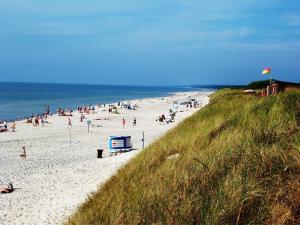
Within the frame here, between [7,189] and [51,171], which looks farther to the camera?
[51,171]

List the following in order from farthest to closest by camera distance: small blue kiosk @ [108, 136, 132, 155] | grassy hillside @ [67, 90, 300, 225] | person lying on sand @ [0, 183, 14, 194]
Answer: small blue kiosk @ [108, 136, 132, 155], person lying on sand @ [0, 183, 14, 194], grassy hillside @ [67, 90, 300, 225]

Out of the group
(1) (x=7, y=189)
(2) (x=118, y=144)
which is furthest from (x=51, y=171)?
(2) (x=118, y=144)

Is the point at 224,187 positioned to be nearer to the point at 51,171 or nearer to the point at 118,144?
the point at 51,171

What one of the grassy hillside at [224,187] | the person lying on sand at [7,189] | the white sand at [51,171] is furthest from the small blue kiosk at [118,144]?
the grassy hillside at [224,187]

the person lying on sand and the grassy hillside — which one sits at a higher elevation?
the grassy hillside

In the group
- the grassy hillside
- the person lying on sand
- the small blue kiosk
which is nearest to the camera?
the grassy hillside

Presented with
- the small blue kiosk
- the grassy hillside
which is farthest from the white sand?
the grassy hillside

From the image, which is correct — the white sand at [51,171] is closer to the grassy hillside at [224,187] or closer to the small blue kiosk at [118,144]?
the small blue kiosk at [118,144]

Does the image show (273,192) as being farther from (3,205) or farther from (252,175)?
(3,205)

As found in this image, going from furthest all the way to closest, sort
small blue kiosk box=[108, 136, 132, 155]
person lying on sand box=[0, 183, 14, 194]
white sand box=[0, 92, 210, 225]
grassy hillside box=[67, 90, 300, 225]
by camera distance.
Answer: small blue kiosk box=[108, 136, 132, 155]
person lying on sand box=[0, 183, 14, 194]
white sand box=[0, 92, 210, 225]
grassy hillside box=[67, 90, 300, 225]

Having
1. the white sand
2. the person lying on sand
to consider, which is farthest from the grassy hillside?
the person lying on sand

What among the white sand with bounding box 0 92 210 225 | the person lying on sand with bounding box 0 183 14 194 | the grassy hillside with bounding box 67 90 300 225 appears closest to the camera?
the grassy hillside with bounding box 67 90 300 225

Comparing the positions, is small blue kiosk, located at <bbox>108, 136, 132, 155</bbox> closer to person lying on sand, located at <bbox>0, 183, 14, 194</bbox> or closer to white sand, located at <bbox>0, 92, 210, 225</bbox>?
white sand, located at <bbox>0, 92, 210, 225</bbox>

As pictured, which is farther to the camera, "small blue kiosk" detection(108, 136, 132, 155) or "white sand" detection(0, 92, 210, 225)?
"small blue kiosk" detection(108, 136, 132, 155)
